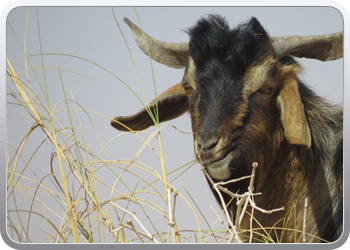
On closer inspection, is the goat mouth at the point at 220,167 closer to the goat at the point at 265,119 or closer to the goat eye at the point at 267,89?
the goat at the point at 265,119

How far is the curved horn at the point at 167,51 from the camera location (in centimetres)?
400

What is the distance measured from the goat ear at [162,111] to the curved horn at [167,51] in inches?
6.3

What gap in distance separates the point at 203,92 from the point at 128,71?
515mm

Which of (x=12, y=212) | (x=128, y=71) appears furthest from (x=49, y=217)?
(x=128, y=71)

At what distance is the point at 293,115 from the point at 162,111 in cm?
92

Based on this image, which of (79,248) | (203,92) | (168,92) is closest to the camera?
(79,248)

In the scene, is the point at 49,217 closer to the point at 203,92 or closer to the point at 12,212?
the point at 12,212

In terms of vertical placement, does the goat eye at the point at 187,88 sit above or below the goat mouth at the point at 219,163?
above

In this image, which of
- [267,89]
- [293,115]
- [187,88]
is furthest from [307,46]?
[187,88]

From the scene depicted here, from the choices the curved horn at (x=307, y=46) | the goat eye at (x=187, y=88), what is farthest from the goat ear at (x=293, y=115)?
the goat eye at (x=187, y=88)

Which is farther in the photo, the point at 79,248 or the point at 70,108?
the point at 70,108

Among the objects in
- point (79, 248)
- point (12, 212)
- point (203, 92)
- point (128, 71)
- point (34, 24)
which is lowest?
point (79, 248)

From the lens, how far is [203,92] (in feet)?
12.5

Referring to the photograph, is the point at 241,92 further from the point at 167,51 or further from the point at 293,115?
the point at 167,51
